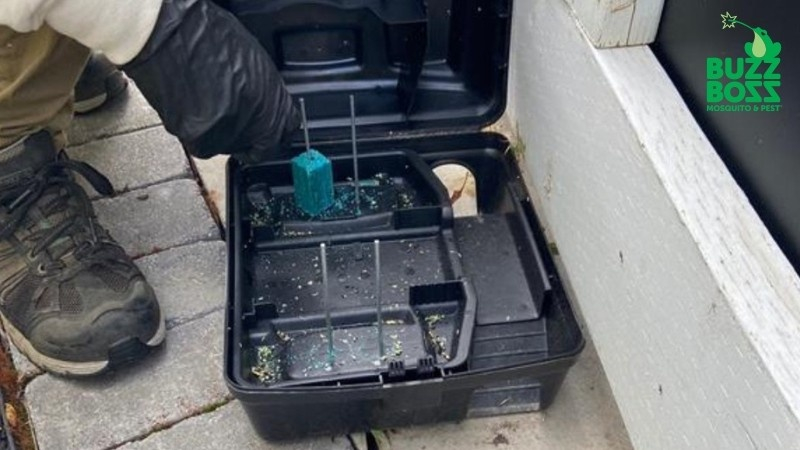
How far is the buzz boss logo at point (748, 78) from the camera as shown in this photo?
690 millimetres

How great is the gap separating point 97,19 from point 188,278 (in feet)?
1.54

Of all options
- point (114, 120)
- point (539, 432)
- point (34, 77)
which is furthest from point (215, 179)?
point (539, 432)

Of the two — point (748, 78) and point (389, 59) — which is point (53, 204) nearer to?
point (389, 59)

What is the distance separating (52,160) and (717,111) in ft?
2.86

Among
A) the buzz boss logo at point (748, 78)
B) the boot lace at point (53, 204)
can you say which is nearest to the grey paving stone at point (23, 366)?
the boot lace at point (53, 204)

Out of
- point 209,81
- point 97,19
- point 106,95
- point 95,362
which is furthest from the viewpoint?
point 106,95

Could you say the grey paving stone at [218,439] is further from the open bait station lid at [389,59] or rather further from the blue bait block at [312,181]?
the open bait station lid at [389,59]

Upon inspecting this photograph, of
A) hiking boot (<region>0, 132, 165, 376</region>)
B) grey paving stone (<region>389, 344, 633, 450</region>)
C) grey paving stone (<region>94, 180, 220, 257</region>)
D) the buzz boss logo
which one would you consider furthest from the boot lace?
the buzz boss logo

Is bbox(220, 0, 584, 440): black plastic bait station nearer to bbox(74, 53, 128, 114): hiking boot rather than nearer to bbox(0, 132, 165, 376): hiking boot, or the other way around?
bbox(0, 132, 165, 376): hiking boot

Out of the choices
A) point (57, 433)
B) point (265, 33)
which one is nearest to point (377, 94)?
point (265, 33)

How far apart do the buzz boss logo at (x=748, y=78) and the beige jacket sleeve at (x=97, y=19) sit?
0.57 metres

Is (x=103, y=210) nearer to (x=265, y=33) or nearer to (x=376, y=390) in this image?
(x=265, y=33)

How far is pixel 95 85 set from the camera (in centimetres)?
143

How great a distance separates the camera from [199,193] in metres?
1.33
